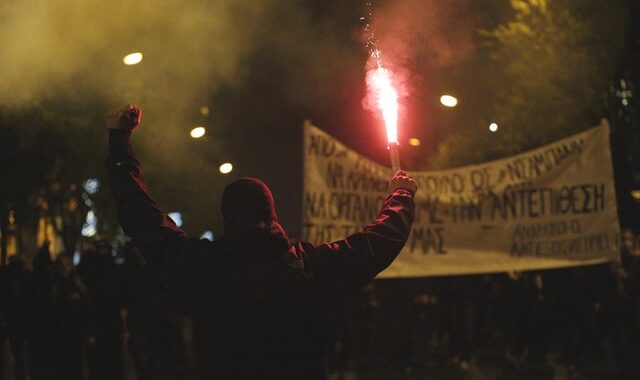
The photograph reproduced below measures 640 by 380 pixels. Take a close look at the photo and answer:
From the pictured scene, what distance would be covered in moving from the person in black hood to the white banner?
21.1 feet

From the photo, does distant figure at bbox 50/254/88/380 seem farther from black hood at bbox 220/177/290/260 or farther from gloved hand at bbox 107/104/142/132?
black hood at bbox 220/177/290/260

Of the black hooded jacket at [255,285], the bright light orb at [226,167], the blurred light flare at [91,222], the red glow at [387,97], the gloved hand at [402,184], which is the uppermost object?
the blurred light flare at [91,222]

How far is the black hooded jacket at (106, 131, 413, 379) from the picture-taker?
9.06 feet

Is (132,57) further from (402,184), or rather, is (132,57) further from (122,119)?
(402,184)

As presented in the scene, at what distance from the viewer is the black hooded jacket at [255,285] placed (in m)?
2.76

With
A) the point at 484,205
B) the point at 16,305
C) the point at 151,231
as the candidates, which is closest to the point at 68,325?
the point at 16,305

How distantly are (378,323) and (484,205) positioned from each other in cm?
390

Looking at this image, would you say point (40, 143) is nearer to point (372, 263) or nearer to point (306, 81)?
point (306, 81)

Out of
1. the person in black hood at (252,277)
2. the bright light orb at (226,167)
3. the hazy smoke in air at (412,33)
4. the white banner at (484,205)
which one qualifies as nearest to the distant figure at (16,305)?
the white banner at (484,205)

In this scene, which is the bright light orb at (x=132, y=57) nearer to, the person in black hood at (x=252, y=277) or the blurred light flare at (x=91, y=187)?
the person in black hood at (x=252, y=277)

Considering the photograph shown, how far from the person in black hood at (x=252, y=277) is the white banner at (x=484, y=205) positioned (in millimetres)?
6430

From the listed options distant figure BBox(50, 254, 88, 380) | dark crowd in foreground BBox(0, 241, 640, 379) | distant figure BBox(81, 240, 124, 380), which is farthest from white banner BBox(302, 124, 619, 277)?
distant figure BBox(50, 254, 88, 380)

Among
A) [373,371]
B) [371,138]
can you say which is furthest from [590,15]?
[373,371]

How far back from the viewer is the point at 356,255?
2.92 metres
